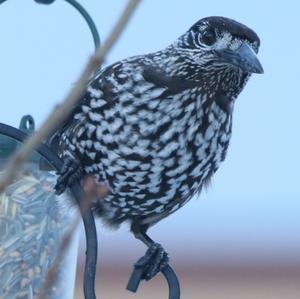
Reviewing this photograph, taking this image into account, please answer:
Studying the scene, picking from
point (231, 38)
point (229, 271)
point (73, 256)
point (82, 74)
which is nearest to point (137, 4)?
point (82, 74)

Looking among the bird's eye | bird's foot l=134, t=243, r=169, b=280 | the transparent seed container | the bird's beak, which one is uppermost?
the bird's beak

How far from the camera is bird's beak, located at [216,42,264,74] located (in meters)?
2.85

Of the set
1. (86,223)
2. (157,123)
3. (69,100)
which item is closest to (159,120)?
(157,123)

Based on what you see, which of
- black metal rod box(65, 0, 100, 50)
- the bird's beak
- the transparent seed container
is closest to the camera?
the bird's beak

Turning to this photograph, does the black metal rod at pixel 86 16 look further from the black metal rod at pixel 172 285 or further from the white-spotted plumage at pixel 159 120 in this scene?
the black metal rod at pixel 172 285

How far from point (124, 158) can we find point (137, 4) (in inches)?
77.2

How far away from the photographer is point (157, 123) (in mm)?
3197

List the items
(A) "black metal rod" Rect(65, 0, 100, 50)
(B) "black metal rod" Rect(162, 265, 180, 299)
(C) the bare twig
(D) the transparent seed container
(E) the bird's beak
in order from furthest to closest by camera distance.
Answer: (A) "black metal rod" Rect(65, 0, 100, 50)
(D) the transparent seed container
(B) "black metal rod" Rect(162, 265, 180, 299)
(E) the bird's beak
(C) the bare twig

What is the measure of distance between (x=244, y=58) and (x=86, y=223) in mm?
574

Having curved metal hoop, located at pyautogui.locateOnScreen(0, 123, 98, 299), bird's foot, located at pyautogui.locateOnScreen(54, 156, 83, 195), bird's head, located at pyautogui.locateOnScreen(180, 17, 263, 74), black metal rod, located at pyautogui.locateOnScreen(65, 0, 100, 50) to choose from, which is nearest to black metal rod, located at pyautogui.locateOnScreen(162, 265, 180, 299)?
curved metal hoop, located at pyautogui.locateOnScreen(0, 123, 98, 299)

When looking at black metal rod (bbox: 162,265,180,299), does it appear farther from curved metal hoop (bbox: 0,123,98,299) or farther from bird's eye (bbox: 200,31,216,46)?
bird's eye (bbox: 200,31,216,46)

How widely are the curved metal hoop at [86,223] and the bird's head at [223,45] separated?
48 centimetres

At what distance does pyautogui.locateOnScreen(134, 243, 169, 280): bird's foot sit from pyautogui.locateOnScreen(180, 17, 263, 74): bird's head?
0.52 m

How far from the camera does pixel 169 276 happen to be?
316cm
